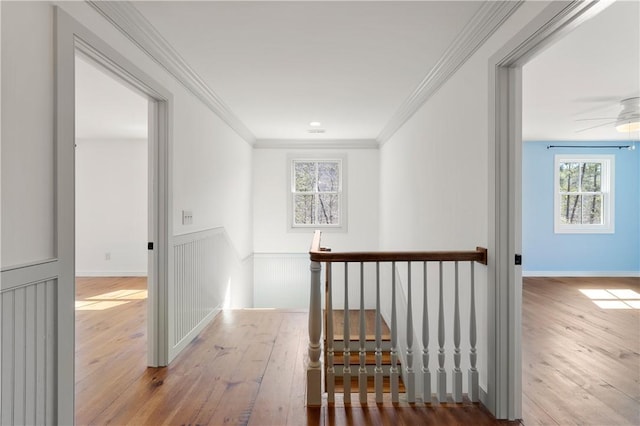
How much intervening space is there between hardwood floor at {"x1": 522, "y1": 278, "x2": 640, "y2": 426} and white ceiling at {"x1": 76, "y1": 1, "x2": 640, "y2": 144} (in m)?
2.34

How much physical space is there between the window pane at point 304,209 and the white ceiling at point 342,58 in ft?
6.07

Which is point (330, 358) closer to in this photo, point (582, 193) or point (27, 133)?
point (27, 133)

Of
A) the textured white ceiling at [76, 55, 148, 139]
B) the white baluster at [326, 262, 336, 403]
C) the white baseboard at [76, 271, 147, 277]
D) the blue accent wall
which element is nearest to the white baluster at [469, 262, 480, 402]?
the white baluster at [326, 262, 336, 403]

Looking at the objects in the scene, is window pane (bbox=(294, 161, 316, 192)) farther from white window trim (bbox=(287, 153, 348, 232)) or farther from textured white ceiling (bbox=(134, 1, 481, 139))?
textured white ceiling (bbox=(134, 1, 481, 139))

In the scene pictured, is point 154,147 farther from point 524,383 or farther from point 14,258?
point 524,383

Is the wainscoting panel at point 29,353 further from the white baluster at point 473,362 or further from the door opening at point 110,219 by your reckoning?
the white baluster at point 473,362

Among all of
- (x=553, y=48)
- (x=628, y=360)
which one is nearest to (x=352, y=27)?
(x=553, y=48)

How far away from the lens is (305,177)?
619 centimetres

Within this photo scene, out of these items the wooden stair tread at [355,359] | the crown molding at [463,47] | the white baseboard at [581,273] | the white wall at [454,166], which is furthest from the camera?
the white baseboard at [581,273]

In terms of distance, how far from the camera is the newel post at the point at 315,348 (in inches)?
80.6

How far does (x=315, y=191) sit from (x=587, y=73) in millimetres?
4036

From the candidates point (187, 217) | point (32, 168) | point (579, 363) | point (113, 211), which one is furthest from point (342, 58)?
point (113, 211)

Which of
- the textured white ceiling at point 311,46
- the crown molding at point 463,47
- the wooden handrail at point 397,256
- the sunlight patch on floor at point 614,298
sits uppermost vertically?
the textured white ceiling at point 311,46

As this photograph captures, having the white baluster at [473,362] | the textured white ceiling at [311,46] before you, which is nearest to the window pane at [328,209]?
the textured white ceiling at [311,46]
